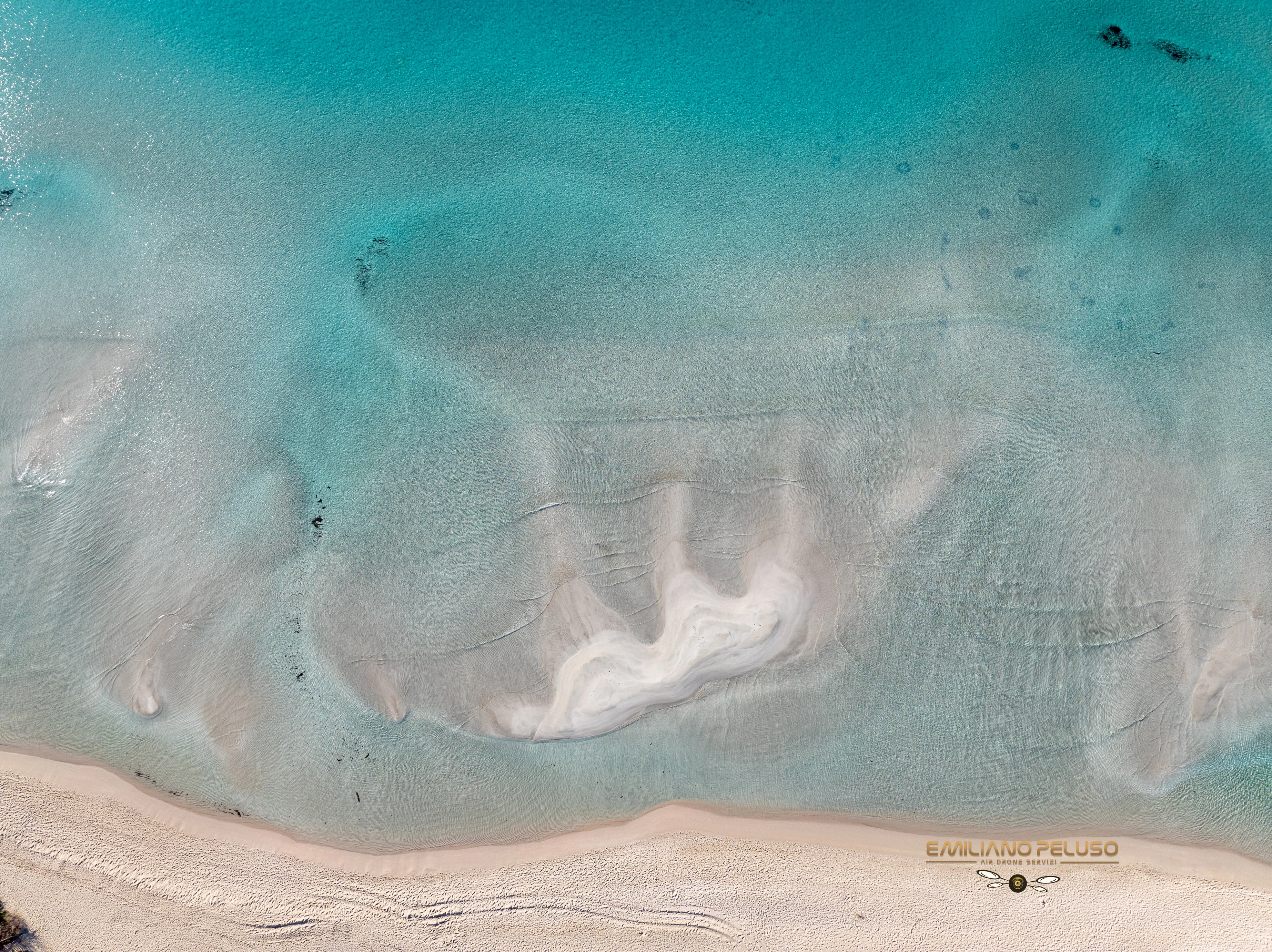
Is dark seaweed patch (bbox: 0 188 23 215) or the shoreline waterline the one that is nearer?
the shoreline waterline

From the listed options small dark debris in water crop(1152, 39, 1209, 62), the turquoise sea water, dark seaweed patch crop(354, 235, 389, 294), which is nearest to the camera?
the turquoise sea water

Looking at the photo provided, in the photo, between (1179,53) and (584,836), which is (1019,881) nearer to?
(584,836)

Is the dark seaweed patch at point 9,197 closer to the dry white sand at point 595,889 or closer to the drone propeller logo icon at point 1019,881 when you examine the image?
the dry white sand at point 595,889

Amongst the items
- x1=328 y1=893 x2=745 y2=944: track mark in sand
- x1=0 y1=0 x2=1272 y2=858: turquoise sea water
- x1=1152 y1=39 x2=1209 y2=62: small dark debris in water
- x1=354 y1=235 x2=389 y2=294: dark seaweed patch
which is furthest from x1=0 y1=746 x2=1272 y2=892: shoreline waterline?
x1=1152 y1=39 x2=1209 y2=62: small dark debris in water

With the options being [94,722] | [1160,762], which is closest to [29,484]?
[94,722]

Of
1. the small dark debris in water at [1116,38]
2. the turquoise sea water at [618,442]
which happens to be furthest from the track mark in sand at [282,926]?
the small dark debris in water at [1116,38]

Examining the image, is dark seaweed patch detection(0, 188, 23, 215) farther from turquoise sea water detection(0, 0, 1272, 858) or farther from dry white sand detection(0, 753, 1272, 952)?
dry white sand detection(0, 753, 1272, 952)
